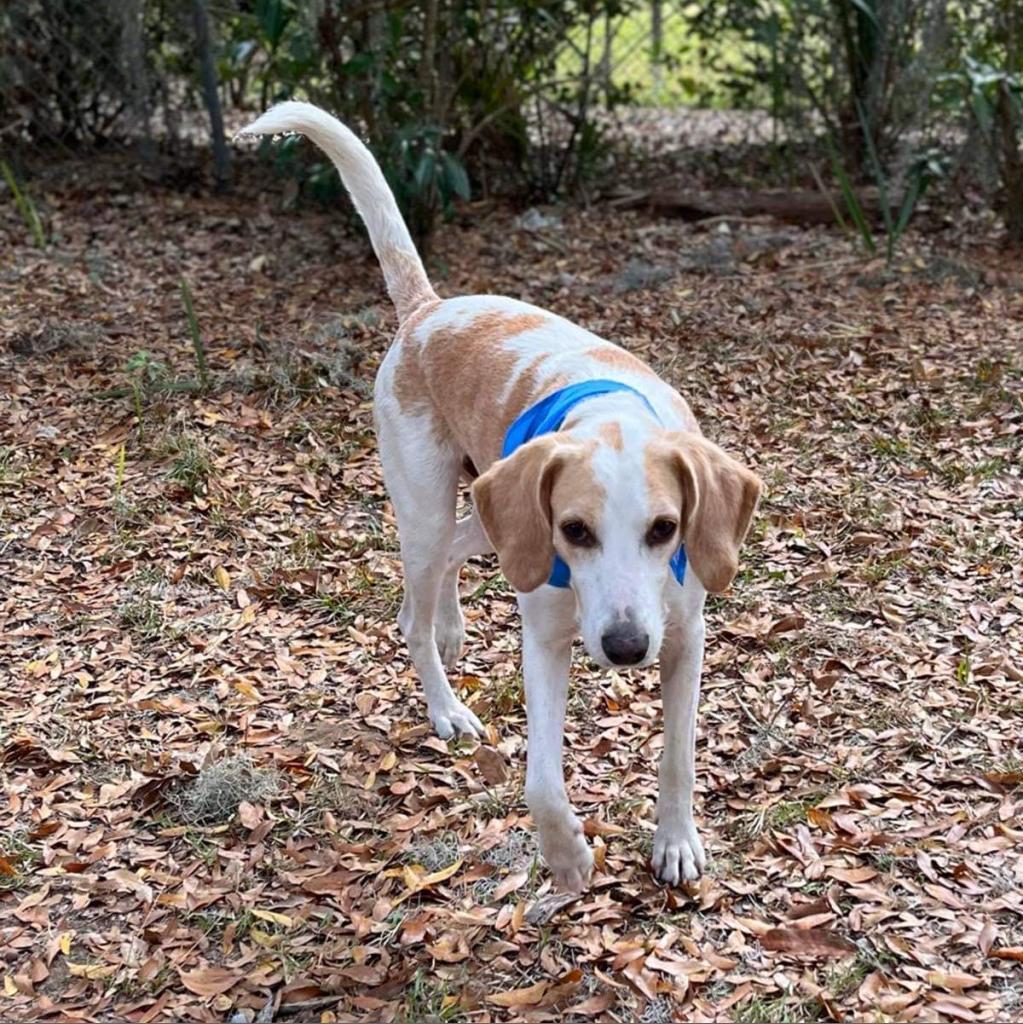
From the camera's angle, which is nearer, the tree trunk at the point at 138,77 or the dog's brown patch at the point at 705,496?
the dog's brown patch at the point at 705,496

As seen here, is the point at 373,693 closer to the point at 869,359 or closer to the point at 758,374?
the point at 758,374

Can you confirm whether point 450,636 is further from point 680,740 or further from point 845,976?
point 845,976

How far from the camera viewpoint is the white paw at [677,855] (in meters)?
3.17

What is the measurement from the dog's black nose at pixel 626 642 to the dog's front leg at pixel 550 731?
348 mm

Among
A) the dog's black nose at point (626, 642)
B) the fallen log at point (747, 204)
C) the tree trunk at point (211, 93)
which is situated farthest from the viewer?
the fallen log at point (747, 204)

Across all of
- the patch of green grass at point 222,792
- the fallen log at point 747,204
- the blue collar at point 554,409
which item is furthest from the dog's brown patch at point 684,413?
the fallen log at point 747,204

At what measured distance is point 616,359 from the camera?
329cm

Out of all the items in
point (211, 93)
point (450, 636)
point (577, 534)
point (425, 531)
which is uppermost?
point (211, 93)

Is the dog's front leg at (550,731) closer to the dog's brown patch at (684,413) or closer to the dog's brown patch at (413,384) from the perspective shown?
the dog's brown patch at (684,413)

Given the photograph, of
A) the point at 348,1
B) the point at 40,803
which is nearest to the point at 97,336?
the point at 348,1

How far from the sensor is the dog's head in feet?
Result: 8.47

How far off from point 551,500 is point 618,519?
0.17 metres

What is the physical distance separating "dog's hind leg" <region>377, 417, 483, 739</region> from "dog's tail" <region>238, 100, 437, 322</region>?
0.47 meters

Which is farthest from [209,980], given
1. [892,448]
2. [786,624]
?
[892,448]
